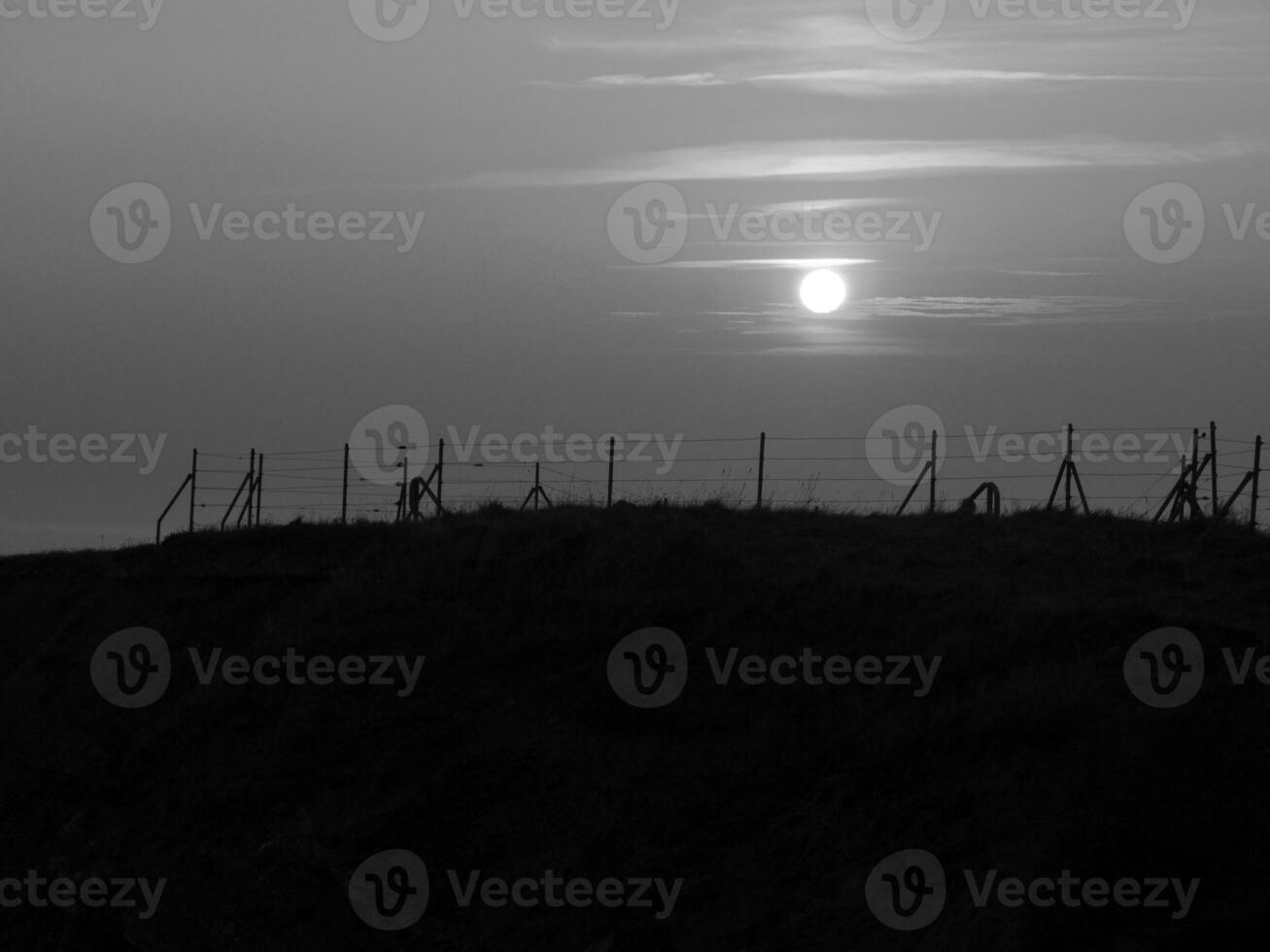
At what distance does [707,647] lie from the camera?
20016 mm

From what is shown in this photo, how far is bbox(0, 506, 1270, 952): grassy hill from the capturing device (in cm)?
1449

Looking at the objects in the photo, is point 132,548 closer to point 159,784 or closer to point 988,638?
point 159,784

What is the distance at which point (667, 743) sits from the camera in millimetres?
18281

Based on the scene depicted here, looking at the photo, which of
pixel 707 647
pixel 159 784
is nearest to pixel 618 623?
pixel 707 647

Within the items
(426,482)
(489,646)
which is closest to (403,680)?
(489,646)

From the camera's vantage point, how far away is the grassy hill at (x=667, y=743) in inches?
571

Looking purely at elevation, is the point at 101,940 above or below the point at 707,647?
below

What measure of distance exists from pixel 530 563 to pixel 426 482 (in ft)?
27.7

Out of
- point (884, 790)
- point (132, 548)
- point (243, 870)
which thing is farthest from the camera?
point (132, 548)

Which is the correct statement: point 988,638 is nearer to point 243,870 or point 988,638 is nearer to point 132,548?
point 243,870

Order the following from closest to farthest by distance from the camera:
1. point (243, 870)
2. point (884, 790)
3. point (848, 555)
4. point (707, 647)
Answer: point (884, 790), point (243, 870), point (707, 647), point (848, 555)

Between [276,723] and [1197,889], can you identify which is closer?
[1197,889]

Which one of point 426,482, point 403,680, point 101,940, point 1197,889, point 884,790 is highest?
point 426,482

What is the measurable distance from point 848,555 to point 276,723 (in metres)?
9.38
